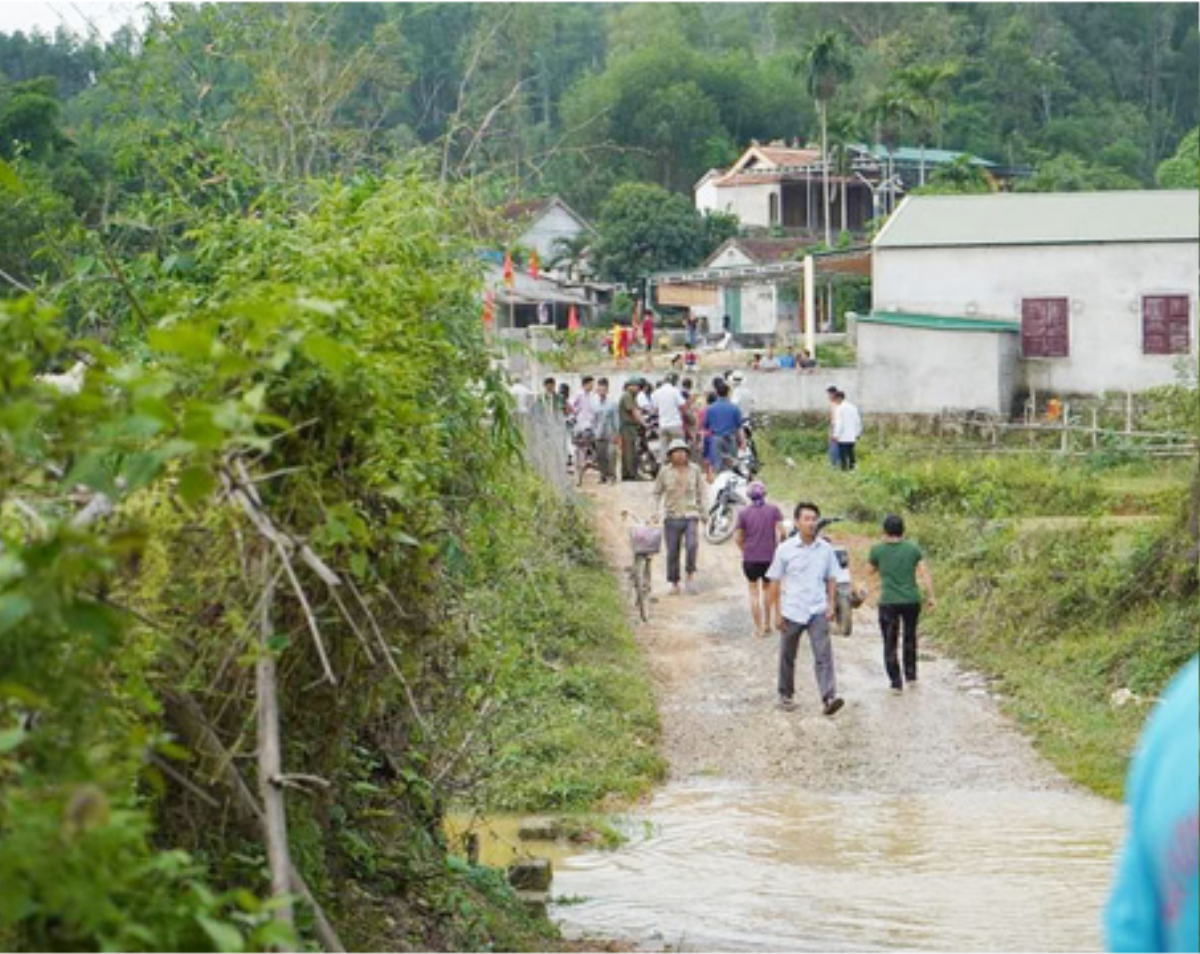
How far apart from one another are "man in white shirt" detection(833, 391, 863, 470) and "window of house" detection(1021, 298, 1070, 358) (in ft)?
37.2

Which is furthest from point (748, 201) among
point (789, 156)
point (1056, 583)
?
point (1056, 583)

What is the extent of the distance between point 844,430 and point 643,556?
31.3 ft

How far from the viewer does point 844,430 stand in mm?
29375

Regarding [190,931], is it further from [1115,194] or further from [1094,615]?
[1115,194]

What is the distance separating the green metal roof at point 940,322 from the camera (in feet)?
128

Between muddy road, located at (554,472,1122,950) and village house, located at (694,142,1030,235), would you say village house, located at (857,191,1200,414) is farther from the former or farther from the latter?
village house, located at (694,142,1030,235)

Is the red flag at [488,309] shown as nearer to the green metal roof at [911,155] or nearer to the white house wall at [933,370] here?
the white house wall at [933,370]

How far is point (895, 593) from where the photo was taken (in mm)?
16906

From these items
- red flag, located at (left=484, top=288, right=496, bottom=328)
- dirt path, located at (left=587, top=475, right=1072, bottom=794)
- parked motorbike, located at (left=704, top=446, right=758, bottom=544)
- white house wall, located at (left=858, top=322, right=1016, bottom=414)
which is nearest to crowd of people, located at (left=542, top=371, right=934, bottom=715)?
dirt path, located at (left=587, top=475, right=1072, bottom=794)

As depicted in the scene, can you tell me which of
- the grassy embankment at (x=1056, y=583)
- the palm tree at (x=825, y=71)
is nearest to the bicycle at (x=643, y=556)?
the grassy embankment at (x=1056, y=583)

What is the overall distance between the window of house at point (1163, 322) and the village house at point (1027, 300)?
16mm

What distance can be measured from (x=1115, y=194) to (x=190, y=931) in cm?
3780

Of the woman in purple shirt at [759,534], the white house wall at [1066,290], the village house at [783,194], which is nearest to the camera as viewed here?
the woman in purple shirt at [759,534]

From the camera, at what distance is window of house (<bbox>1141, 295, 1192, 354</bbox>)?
3884cm
